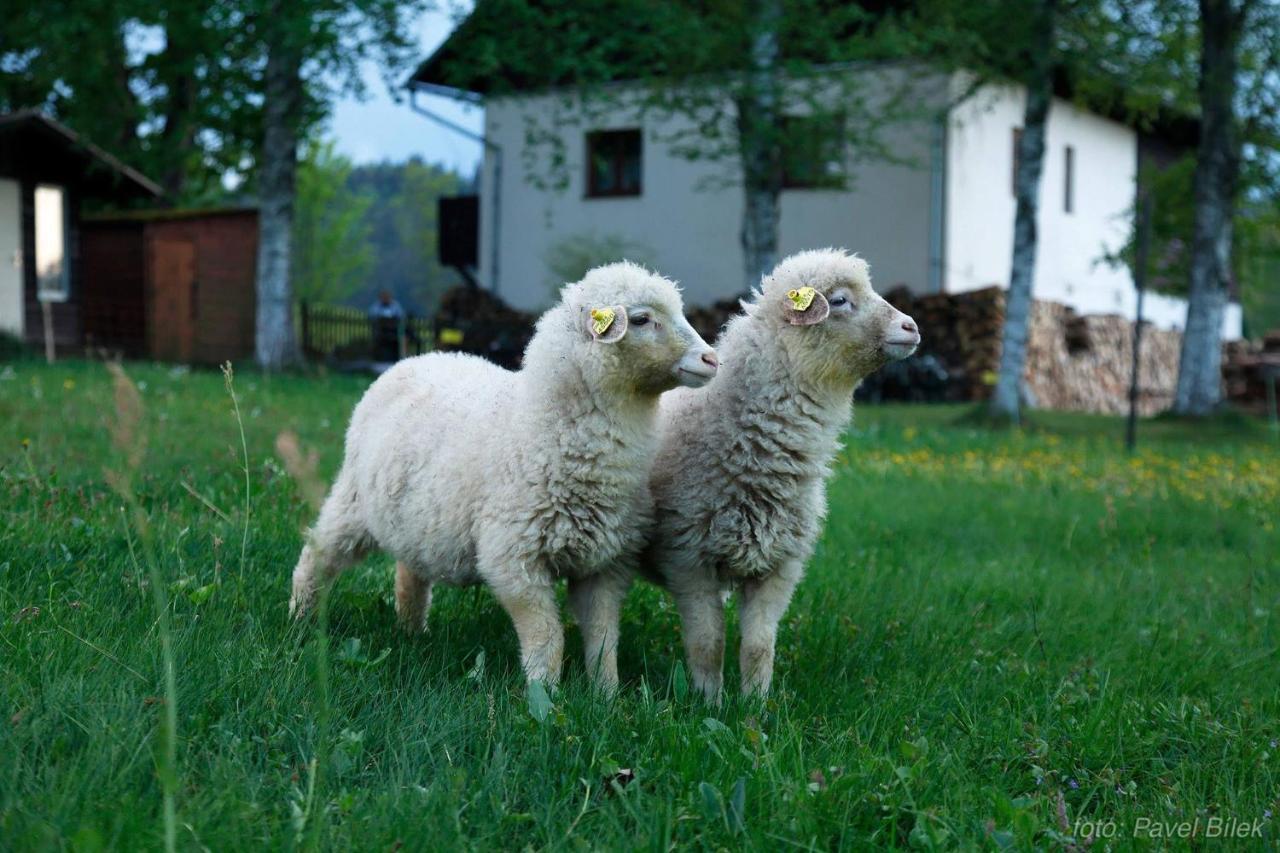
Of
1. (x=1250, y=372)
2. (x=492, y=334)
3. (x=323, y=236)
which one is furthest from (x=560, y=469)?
(x=323, y=236)

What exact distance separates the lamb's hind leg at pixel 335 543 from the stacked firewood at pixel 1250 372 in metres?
24.1

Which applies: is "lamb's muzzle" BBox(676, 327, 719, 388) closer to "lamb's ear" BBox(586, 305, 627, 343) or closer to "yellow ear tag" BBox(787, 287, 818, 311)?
"lamb's ear" BBox(586, 305, 627, 343)

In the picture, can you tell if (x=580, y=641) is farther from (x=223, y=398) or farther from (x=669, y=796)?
(x=223, y=398)

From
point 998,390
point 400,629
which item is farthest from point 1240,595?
point 998,390

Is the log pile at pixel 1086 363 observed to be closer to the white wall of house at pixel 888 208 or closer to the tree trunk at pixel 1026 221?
the white wall of house at pixel 888 208

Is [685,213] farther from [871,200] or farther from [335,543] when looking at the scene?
[335,543]

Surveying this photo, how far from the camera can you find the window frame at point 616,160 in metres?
25.6

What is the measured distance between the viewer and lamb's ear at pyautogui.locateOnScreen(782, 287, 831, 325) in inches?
163

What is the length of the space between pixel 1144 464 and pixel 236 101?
1423cm

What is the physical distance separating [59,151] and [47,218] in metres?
1.40

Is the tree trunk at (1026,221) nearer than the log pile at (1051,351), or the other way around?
the tree trunk at (1026,221)

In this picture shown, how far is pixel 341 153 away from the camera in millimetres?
59500

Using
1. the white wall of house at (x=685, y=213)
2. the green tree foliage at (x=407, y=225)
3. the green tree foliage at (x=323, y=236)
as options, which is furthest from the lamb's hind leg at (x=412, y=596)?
the green tree foliage at (x=407, y=225)

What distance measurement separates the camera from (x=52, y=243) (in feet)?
76.4
